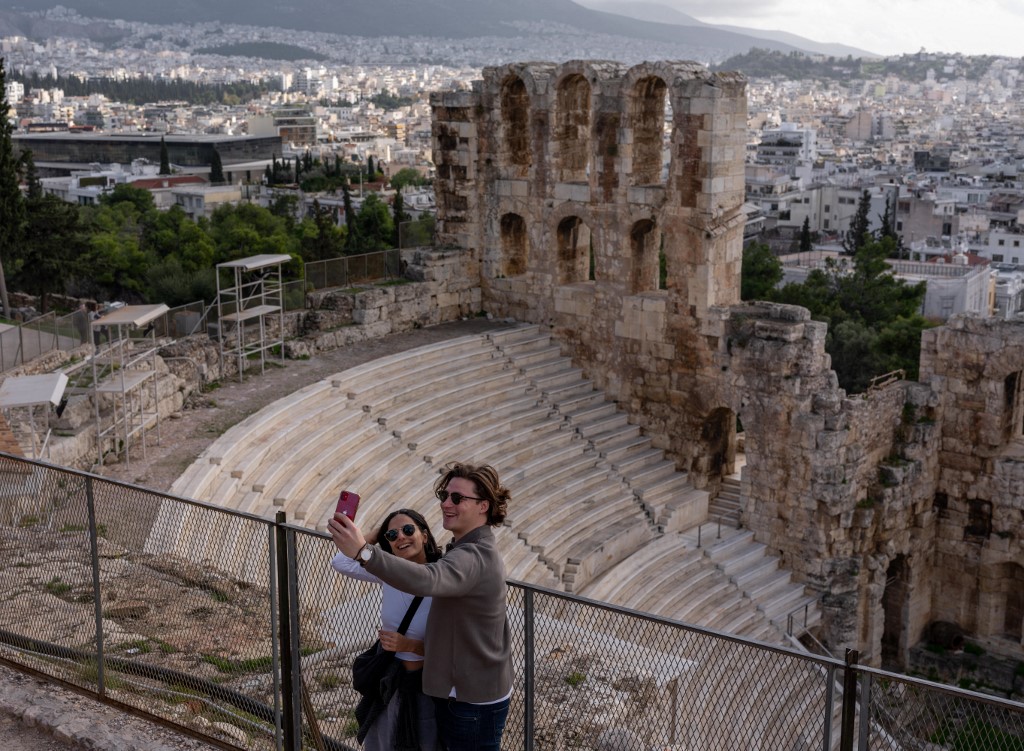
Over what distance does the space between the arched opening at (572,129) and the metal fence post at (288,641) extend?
17022mm

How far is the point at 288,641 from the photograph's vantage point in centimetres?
736

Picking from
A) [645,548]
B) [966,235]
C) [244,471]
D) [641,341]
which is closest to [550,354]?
[641,341]

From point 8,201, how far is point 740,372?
19.0 meters

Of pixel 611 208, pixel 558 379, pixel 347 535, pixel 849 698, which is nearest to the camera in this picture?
pixel 347 535

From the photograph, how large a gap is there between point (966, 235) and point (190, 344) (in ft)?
243

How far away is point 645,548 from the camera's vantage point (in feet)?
66.4

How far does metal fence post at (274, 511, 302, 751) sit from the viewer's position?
23.7 feet

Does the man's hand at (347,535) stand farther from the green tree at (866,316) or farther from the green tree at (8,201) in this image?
the green tree at (866,316)

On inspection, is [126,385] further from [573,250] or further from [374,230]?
[374,230]

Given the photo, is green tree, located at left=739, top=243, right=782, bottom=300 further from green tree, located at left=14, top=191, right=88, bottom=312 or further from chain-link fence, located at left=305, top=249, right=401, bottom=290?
green tree, located at left=14, top=191, right=88, bottom=312

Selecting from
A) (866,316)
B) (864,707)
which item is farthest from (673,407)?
(866,316)

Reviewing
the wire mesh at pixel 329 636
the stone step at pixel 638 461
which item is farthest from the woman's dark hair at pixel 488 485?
the stone step at pixel 638 461

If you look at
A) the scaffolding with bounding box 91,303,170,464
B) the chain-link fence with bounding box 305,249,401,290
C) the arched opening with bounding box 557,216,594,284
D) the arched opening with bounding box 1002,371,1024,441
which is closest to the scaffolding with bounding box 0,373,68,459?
the scaffolding with bounding box 91,303,170,464

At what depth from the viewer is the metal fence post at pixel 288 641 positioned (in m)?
7.22
